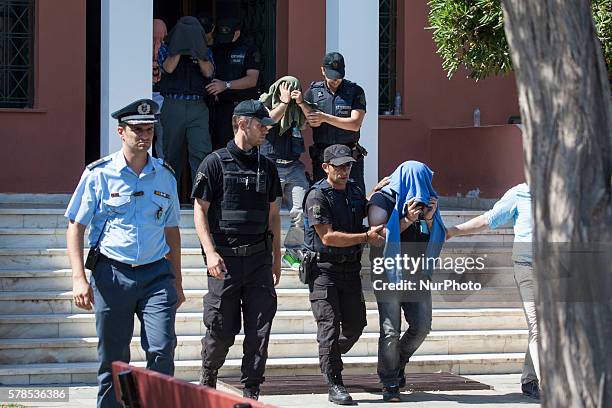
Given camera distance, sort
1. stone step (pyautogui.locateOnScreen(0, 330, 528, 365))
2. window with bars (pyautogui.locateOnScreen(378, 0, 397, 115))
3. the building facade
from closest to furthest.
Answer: stone step (pyautogui.locateOnScreen(0, 330, 528, 365)), the building facade, window with bars (pyautogui.locateOnScreen(378, 0, 397, 115))

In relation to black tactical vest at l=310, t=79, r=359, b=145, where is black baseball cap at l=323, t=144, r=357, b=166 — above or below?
below

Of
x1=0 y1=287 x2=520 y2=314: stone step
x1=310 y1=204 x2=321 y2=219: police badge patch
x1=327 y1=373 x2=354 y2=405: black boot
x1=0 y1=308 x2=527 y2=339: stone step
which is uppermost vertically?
x1=310 y1=204 x2=321 y2=219: police badge patch

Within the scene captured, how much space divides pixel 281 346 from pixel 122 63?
3.25m

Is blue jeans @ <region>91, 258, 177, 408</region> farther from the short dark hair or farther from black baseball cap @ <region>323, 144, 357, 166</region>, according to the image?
the short dark hair

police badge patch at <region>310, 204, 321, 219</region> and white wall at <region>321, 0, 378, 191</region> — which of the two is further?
white wall at <region>321, 0, 378, 191</region>

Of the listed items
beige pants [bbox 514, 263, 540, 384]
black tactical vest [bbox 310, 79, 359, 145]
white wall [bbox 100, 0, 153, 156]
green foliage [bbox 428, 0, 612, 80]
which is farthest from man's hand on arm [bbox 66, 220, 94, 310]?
white wall [bbox 100, 0, 153, 156]

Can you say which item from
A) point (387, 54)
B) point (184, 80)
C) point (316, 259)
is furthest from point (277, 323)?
point (387, 54)

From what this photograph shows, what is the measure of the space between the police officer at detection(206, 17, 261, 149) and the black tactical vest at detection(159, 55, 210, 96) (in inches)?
9.0

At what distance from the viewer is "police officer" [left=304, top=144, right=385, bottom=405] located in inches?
331

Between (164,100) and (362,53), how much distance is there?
2.02m

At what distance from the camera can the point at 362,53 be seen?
1171 centimetres

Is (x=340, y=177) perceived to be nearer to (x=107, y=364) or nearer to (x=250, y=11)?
(x=107, y=364)

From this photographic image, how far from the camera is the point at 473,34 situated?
9547 millimetres

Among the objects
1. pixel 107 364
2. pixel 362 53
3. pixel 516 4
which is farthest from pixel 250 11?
pixel 516 4
